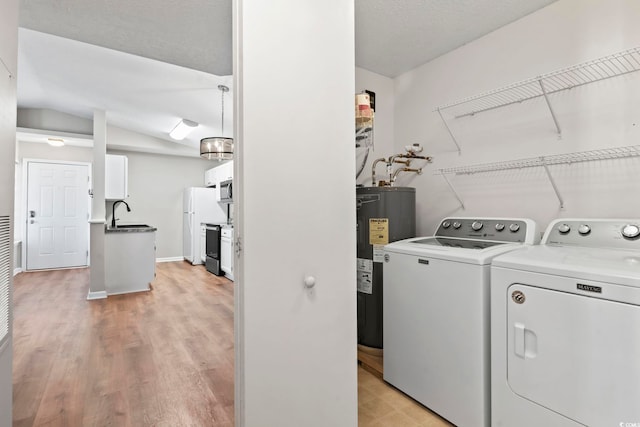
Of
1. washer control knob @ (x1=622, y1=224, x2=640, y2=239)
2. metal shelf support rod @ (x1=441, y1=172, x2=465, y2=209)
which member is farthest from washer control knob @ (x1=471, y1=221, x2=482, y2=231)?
washer control knob @ (x1=622, y1=224, x2=640, y2=239)

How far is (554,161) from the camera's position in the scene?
1697mm

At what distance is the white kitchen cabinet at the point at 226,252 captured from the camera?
471cm

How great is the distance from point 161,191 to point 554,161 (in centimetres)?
662

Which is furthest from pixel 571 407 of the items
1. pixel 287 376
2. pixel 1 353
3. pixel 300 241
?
pixel 1 353

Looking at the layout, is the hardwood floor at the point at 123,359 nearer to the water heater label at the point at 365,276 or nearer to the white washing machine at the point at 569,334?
the water heater label at the point at 365,276

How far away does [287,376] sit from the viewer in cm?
113

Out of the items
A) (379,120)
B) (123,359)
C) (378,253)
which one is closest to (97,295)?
(123,359)

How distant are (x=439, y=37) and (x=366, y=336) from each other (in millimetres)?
2164

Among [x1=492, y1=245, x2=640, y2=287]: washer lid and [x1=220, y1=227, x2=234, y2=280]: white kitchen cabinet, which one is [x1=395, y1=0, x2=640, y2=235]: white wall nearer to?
[x1=492, y1=245, x2=640, y2=287]: washer lid

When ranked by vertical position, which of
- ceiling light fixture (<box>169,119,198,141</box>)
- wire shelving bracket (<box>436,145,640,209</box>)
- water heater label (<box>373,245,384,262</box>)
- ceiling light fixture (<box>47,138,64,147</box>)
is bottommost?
water heater label (<box>373,245,384,262</box>)

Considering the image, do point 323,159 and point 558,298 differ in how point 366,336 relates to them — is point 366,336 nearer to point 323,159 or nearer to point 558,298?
point 558,298

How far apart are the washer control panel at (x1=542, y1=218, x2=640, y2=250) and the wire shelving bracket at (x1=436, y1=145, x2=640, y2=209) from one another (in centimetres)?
19

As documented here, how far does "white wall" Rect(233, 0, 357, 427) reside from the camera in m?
1.06

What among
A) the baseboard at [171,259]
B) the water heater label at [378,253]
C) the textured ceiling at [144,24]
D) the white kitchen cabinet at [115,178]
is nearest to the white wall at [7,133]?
the textured ceiling at [144,24]
